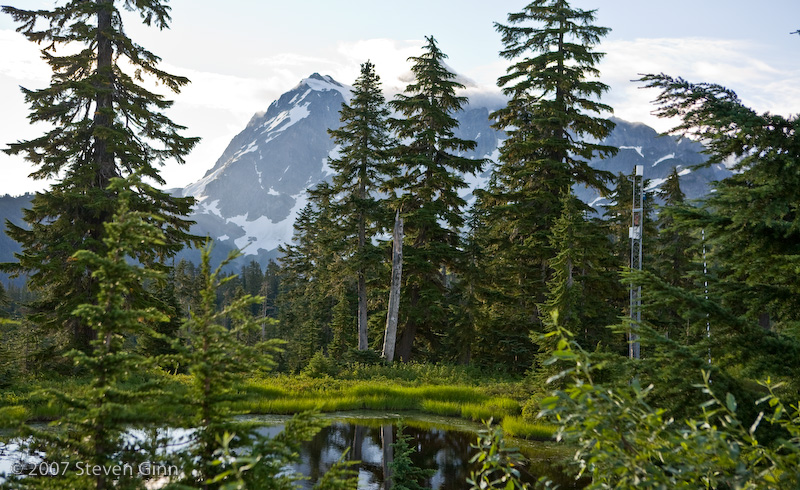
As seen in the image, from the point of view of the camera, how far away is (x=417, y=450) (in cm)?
966

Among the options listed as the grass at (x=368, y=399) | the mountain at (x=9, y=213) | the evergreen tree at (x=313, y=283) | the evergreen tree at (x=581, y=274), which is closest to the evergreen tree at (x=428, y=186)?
the evergreen tree at (x=313, y=283)

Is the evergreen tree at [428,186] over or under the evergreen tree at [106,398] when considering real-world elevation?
over

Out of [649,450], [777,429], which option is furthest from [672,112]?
[649,450]

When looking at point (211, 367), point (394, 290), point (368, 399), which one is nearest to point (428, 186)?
point (394, 290)

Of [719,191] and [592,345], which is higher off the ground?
[719,191]

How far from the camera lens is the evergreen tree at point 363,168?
23672 millimetres

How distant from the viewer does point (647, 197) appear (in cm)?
3186

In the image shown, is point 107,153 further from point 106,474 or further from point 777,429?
point 777,429

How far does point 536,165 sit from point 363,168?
762cm

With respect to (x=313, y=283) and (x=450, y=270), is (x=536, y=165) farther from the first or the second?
(x=313, y=283)

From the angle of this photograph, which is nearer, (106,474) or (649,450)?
(649,450)

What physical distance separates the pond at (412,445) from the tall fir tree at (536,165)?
399 inches

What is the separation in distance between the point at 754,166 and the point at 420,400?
33.9 ft

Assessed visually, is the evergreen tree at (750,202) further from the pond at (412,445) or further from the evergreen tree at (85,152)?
the evergreen tree at (85,152)
